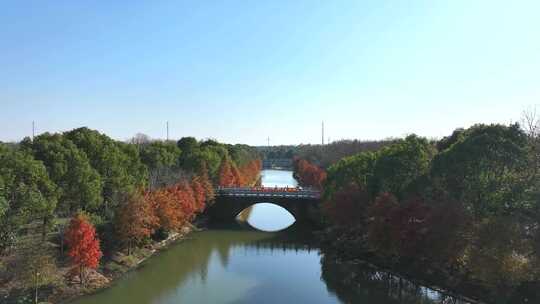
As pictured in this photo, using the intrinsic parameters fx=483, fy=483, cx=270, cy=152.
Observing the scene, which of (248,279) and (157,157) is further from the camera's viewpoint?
(157,157)

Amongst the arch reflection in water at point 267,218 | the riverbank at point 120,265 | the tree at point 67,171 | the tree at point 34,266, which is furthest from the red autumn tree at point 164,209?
the arch reflection in water at point 267,218

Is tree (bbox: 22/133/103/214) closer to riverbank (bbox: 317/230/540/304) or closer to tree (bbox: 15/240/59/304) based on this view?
tree (bbox: 15/240/59/304)

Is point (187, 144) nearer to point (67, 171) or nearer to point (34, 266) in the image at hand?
point (67, 171)

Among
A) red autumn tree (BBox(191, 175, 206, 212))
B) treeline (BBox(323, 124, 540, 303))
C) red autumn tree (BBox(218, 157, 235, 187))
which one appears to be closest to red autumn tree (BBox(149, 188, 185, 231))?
red autumn tree (BBox(191, 175, 206, 212))

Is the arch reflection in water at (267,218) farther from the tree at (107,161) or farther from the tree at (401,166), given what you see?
the tree at (401,166)

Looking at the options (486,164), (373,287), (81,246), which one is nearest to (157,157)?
(81,246)

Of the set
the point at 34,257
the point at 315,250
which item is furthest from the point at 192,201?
the point at 34,257
